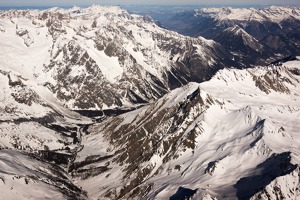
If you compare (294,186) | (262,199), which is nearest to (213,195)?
(262,199)

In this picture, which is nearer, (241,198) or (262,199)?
(262,199)

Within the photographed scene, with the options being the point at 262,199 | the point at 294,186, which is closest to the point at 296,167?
the point at 294,186

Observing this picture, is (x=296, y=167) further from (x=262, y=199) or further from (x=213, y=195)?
(x=213, y=195)

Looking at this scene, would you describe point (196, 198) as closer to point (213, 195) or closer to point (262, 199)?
point (213, 195)

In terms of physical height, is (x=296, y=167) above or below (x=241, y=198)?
above

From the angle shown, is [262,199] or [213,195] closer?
[262,199]

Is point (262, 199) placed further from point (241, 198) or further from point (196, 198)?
point (196, 198)

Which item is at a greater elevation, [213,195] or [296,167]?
[296,167]
